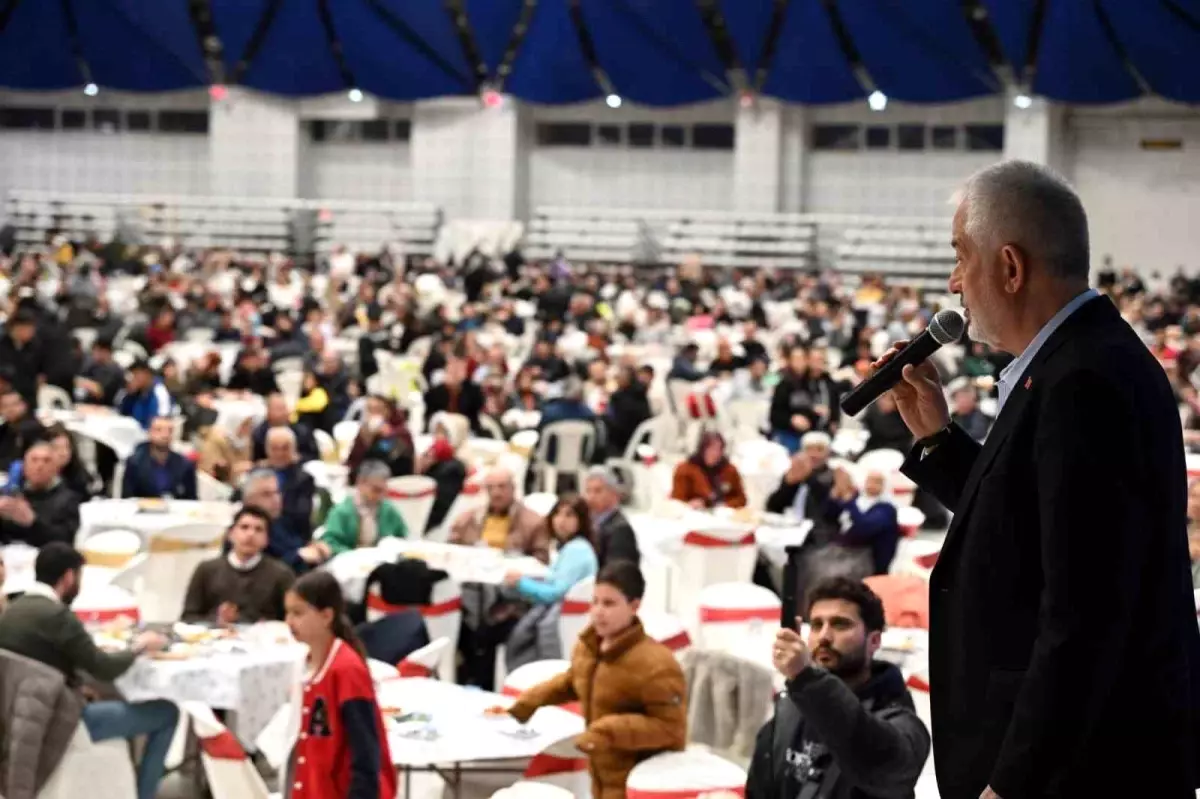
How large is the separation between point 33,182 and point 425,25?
9.47 metres

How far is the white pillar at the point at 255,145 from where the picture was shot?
117 feet

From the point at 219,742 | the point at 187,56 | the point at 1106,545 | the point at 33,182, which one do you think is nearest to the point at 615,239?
the point at 187,56

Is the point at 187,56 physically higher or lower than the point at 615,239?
higher

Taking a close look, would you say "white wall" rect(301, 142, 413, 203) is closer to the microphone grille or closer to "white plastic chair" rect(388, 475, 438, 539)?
"white plastic chair" rect(388, 475, 438, 539)

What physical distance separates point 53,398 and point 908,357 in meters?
12.7

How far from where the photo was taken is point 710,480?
11.3 meters

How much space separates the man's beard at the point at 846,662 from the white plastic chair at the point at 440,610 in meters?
4.16

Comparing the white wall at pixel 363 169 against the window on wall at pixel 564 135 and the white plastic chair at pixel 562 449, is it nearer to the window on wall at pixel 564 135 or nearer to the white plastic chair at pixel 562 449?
the window on wall at pixel 564 135

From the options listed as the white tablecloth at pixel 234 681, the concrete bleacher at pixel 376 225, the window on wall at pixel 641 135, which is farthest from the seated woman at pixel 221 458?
the window on wall at pixel 641 135

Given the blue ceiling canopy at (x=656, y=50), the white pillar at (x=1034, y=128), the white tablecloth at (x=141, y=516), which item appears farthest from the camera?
the blue ceiling canopy at (x=656, y=50)

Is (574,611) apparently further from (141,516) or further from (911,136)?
(911,136)

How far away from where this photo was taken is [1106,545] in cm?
202

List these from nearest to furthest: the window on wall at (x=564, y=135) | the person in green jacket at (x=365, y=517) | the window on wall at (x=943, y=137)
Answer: the person in green jacket at (x=365, y=517) < the window on wall at (x=943, y=137) < the window on wall at (x=564, y=135)

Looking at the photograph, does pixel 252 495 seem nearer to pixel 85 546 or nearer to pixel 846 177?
pixel 85 546
